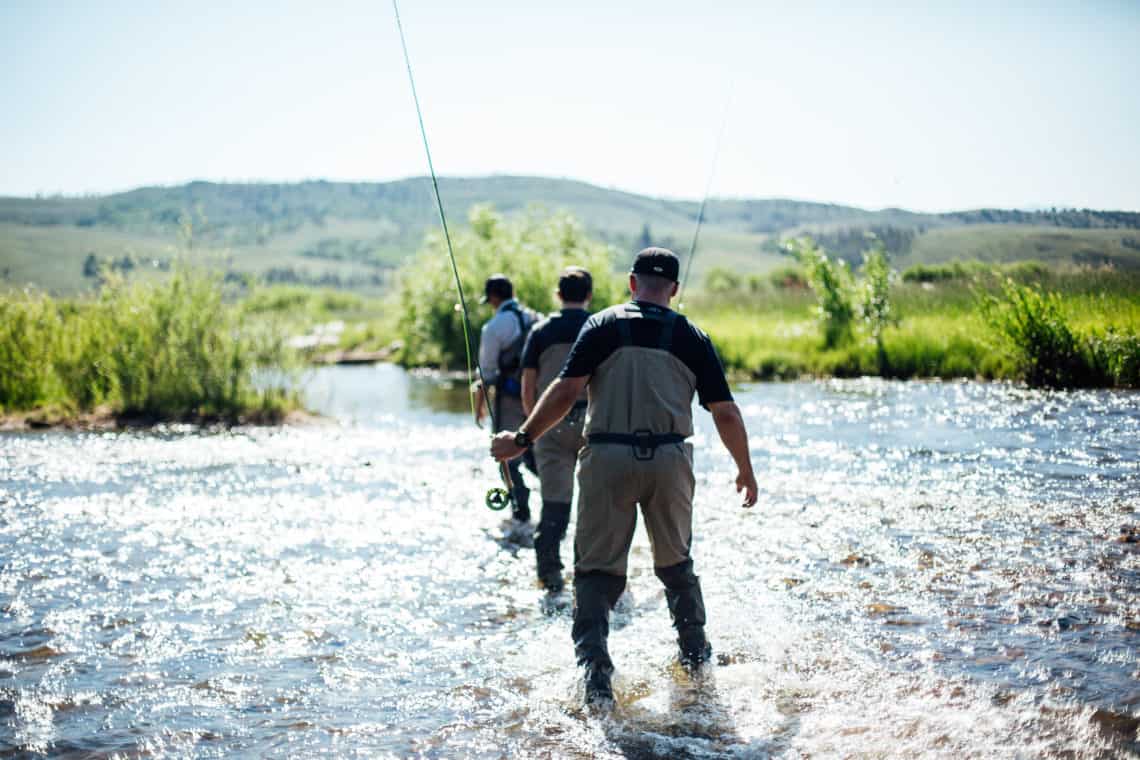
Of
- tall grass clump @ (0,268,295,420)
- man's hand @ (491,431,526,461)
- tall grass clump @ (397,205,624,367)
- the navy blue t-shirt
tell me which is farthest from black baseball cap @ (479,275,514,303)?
tall grass clump @ (397,205,624,367)

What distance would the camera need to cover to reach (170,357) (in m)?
19.7

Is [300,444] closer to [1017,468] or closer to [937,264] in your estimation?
[1017,468]

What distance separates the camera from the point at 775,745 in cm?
486

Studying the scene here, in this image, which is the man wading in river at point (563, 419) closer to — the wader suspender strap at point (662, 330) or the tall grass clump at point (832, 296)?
the wader suspender strap at point (662, 330)

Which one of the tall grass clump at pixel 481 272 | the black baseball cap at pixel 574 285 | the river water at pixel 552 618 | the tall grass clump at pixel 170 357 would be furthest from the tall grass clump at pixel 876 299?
the black baseball cap at pixel 574 285

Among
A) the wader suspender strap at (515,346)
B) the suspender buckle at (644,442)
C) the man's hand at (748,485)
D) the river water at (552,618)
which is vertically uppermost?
the wader suspender strap at (515,346)

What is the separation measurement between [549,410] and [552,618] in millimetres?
2208

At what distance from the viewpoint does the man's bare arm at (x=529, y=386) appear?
7930 mm

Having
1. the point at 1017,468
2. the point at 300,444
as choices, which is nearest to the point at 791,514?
the point at 1017,468

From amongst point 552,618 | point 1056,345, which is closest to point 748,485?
point 552,618

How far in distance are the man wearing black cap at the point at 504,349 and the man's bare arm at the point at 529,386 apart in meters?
1.35

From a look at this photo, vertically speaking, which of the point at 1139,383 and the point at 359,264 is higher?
the point at 359,264

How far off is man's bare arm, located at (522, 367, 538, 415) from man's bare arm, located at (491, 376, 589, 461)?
211 cm

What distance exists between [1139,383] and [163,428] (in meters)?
17.9
